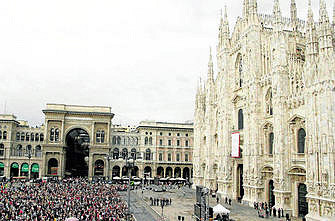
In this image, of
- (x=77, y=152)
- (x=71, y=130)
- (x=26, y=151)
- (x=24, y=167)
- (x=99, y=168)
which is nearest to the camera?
(x=71, y=130)

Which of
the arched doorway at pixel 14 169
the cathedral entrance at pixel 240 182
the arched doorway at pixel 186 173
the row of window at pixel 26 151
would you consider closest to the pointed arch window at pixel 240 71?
the cathedral entrance at pixel 240 182

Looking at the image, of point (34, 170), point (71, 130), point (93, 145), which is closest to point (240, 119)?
point (93, 145)

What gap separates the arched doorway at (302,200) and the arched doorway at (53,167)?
60.7 m

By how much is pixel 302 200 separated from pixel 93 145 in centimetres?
5640

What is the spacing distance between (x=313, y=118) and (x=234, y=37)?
85.7 ft

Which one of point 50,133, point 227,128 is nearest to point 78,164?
point 50,133

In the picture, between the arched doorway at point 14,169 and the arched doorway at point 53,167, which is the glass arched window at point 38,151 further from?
the arched doorway at point 53,167

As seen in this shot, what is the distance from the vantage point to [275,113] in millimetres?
36625

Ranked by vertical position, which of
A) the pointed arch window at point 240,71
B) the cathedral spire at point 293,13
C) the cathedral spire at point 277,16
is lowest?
the pointed arch window at point 240,71

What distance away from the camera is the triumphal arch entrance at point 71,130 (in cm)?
7738

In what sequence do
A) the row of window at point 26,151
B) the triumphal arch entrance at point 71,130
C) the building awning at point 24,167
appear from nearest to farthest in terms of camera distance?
1. the triumphal arch entrance at point 71,130
2. the building awning at point 24,167
3. the row of window at point 26,151

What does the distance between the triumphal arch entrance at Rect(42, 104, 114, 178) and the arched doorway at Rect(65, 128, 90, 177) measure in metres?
12.9

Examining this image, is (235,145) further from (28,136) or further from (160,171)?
(28,136)

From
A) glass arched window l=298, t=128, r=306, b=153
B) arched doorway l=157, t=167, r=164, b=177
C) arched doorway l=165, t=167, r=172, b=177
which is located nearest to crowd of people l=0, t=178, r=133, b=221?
glass arched window l=298, t=128, r=306, b=153
